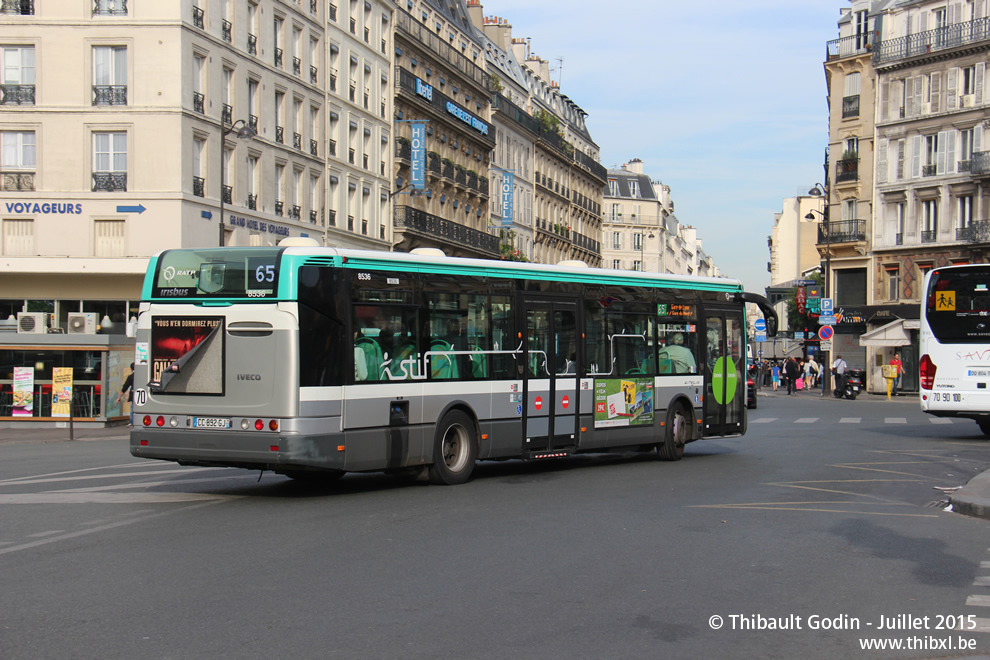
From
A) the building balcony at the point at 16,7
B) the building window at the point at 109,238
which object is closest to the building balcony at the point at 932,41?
the building window at the point at 109,238

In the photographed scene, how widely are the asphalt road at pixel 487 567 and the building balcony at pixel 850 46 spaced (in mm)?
56665

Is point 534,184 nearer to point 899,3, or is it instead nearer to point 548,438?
point 899,3

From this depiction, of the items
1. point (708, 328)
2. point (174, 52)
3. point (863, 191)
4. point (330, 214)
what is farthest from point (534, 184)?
point (708, 328)

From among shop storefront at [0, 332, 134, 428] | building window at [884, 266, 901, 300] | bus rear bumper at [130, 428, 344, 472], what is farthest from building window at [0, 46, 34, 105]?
building window at [884, 266, 901, 300]

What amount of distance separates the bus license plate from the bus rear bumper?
0.21ft

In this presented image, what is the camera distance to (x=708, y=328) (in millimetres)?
19375

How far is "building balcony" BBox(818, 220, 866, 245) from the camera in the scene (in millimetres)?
64500

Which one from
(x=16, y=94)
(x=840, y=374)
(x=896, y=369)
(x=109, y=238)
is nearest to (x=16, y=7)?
(x=16, y=94)

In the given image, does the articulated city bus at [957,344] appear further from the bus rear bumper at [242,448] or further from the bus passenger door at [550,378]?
the bus rear bumper at [242,448]

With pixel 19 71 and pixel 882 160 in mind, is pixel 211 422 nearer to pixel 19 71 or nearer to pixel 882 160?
pixel 19 71

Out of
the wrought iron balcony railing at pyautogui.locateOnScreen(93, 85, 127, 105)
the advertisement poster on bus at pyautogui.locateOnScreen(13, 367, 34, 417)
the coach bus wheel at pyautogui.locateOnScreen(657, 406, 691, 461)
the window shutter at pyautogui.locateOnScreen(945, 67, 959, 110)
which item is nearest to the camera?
the coach bus wheel at pyautogui.locateOnScreen(657, 406, 691, 461)

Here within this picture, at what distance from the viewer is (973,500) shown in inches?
497

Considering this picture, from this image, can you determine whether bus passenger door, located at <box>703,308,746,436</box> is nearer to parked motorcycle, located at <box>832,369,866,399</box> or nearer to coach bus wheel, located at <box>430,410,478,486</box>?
coach bus wheel, located at <box>430,410,478,486</box>

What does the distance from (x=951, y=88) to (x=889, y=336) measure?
14245 millimetres
